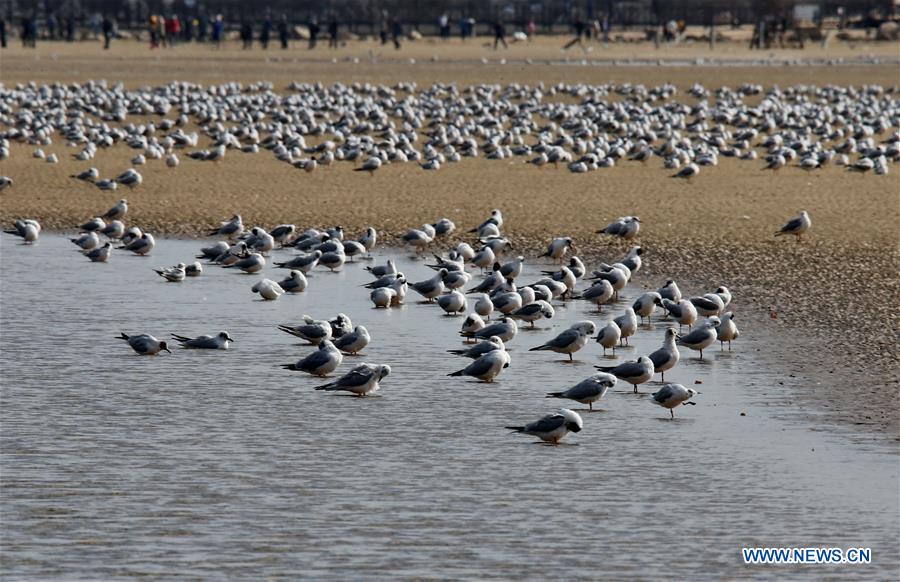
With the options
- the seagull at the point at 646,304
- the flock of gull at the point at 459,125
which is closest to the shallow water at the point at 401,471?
the seagull at the point at 646,304

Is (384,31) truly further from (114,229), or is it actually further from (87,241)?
(87,241)

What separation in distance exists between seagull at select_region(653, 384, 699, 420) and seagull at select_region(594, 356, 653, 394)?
0.82 m

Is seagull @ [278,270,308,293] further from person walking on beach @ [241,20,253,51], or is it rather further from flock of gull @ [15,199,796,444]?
person walking on beach @ [241,20,253,51]

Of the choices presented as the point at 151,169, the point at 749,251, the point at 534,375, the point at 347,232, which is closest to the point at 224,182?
the point at 151,169

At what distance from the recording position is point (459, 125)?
44281mm

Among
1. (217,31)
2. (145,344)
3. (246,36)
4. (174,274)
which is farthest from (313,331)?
(217,31)

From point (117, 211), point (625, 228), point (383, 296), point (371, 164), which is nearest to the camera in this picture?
point (383, 296)

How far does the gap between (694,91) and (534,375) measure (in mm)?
46715

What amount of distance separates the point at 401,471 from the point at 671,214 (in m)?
16.3

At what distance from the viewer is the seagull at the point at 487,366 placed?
591 inches

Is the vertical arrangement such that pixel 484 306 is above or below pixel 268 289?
above

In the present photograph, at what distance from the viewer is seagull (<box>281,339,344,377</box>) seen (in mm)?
15234

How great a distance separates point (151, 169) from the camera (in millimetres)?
35000

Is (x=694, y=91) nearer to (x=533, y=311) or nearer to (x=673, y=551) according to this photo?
(x=533, y=311)
